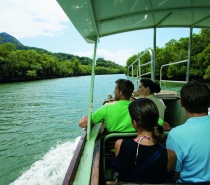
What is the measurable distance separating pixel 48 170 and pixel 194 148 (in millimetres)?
6227

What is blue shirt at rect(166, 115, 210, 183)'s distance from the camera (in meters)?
1.64

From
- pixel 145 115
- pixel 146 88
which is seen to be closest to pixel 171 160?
pixel 145 115

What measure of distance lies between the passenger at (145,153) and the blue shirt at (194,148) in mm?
83

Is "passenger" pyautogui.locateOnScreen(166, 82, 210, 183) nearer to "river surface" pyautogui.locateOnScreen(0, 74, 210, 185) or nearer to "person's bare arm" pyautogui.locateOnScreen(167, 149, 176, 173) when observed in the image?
"person's bare arm" pyautogui.locateOnScreen(167, 149, 176, 173)

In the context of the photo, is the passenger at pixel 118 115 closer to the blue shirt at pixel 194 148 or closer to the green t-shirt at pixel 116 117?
the green t-shirt at pixel 116 117

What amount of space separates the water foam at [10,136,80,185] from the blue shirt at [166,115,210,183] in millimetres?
5272

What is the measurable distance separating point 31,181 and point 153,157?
585 cm

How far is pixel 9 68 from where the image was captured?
65.8 metres

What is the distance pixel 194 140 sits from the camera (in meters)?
1.64

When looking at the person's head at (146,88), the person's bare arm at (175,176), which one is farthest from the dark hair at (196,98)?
the person's head at (146,88)

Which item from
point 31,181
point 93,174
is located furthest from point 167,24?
point 31,181

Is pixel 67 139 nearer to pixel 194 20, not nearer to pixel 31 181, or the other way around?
pixel 31 181

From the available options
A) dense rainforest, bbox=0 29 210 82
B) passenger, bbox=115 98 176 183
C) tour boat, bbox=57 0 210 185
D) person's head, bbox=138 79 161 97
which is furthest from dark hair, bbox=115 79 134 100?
dense rainforest, bbox=0 29 210 82

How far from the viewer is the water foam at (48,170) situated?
649cm
